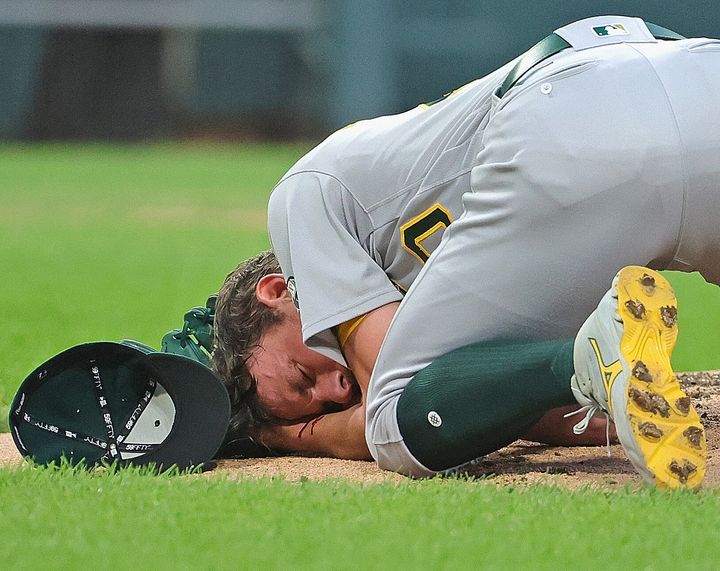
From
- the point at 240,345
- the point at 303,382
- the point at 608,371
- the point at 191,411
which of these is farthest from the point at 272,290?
the point at 608,371

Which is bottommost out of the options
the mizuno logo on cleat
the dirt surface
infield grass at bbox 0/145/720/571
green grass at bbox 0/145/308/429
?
green grass at bbox 0/145/308/429

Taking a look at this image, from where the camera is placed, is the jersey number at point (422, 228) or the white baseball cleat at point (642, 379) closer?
the white baseball cleat at point (642, 379)

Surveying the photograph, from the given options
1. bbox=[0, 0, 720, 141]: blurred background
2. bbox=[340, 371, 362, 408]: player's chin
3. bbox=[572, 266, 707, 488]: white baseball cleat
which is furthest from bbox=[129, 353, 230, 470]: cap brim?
bbox=[0, 0, 720, 141]: blurred background

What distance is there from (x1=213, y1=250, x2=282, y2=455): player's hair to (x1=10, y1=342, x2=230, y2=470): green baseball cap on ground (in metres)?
0.10

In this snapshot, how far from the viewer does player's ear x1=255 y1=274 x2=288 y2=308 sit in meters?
3.13

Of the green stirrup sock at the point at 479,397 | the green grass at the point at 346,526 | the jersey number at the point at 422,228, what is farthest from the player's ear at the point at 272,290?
the green grass at the point at 346,526

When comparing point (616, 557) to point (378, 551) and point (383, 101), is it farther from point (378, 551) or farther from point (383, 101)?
point (383, 101)

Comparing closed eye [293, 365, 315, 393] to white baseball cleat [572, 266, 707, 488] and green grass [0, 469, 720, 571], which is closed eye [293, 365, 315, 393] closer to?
green grass [0, 469, 720, 571]

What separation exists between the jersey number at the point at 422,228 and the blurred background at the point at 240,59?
44.9ft

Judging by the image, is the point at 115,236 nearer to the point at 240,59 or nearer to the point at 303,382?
the point at 303,382

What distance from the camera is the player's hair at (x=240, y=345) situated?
313 centimetres

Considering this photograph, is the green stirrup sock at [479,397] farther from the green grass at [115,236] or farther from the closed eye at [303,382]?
the green grass at [115,236]

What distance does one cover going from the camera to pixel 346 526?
7.13ft

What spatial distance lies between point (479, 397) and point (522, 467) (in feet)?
1.22
